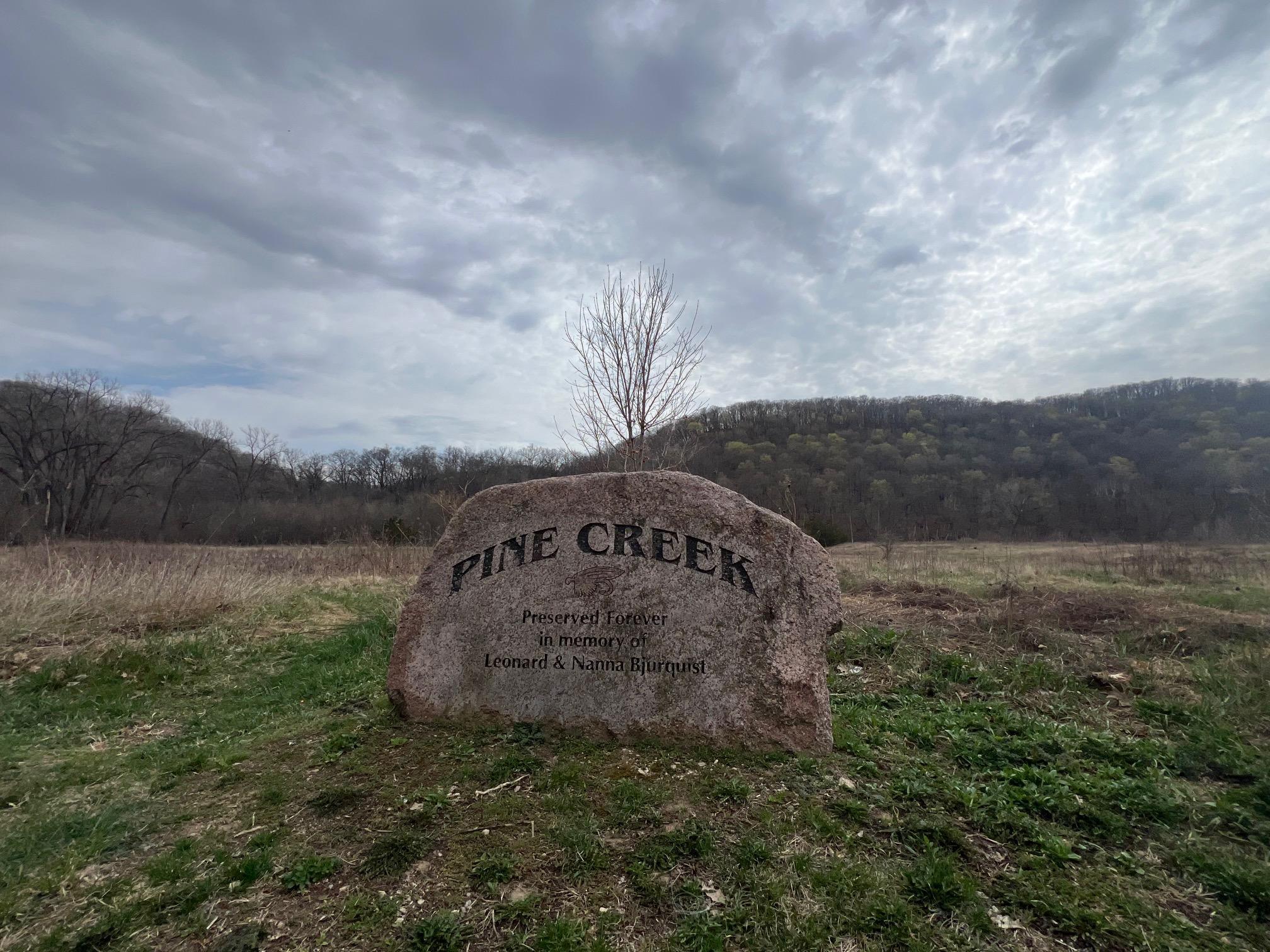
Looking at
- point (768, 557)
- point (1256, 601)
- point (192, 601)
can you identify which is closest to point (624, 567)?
point (768, 557)

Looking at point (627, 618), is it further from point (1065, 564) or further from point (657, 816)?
point (1065, 564)

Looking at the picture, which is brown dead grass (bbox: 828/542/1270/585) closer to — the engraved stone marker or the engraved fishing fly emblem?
the engraved stone marker

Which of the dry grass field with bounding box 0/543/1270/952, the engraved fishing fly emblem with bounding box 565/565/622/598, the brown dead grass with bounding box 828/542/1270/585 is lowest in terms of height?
the dry grass field with bounding box 0/543/1270/952

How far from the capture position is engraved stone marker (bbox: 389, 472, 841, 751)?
3750 mm

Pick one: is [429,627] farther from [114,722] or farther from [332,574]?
[332,574]

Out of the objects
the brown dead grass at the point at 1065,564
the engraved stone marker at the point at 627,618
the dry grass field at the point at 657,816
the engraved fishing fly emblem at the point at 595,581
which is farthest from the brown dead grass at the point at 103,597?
the brown dead grass at the point at 1065,564

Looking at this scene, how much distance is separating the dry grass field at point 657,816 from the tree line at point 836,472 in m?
13.0

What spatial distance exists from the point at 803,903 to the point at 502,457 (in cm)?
3464

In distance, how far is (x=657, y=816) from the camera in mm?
2932

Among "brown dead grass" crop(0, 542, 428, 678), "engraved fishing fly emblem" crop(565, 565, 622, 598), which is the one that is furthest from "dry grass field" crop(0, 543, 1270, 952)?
"engraved fishing fly emblem" crop(565, 565, 622, 598)

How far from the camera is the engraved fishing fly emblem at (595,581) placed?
401 centimetres

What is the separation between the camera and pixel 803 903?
2.38 metres

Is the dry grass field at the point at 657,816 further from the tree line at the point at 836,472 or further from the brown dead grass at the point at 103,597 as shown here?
the tree line at the point at 836,472

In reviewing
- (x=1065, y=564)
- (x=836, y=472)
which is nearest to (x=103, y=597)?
(x=1065, y=564)
